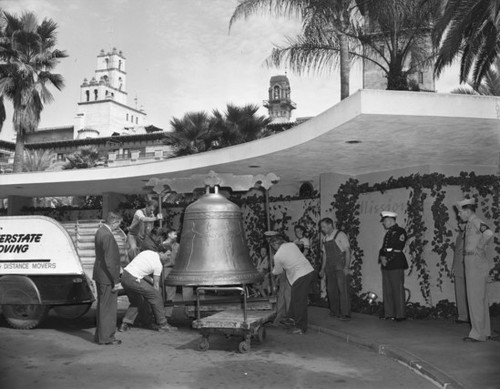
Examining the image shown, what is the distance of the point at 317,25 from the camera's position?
625 inches

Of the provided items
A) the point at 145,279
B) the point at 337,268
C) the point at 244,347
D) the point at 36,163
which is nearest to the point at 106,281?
the point at 145,279

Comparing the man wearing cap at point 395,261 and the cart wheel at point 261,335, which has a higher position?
the man wearing cap at point 395,261

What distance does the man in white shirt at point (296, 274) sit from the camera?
905cm

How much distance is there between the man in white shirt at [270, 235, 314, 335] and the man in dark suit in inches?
103

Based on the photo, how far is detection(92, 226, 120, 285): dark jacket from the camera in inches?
324

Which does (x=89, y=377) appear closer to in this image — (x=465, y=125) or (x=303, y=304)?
(x=303, y=304)

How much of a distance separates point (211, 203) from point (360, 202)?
162 inches

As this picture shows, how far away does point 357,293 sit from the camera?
11.6 m

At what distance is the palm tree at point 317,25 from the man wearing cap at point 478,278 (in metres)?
8.64

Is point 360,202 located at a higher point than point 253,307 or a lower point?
higher

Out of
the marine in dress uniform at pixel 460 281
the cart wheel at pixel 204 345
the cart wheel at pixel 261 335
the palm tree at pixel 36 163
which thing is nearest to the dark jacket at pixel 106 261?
the cart wheel at pixel 204 345

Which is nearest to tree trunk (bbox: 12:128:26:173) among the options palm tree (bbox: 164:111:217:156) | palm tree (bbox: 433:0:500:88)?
palm tree (bbox: 164:111:217:156)

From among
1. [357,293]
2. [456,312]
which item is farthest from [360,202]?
[456,312]

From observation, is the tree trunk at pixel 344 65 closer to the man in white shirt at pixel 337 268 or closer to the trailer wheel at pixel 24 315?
the man in white shirt at pixel 337 268
